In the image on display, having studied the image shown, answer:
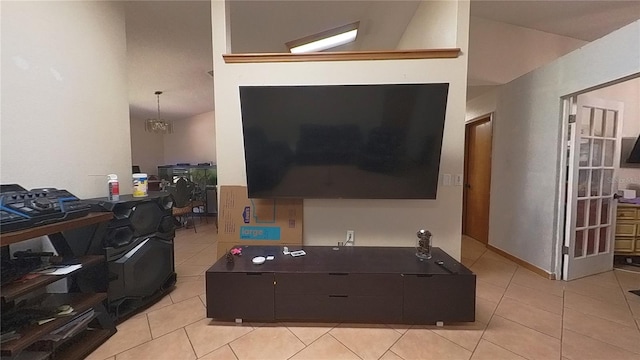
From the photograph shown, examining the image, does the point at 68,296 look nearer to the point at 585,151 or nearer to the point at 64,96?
the point at 64,96

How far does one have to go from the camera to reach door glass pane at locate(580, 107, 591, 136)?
8.33 feet

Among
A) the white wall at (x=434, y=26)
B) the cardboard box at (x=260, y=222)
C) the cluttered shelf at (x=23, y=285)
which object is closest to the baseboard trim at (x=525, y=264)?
the white wall at (x=434, y=26)

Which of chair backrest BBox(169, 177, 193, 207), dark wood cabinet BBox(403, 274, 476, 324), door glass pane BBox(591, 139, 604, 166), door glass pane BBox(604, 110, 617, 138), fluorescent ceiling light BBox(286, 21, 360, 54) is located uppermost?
fluorescent ceiling light BBox(286, 21, 360, 54)

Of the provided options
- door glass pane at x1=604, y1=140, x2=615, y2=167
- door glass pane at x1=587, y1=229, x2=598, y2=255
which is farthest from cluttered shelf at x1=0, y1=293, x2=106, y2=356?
door glass pane at x1=604, y1=140, x2=615, y2=167

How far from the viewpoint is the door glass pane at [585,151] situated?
2562 millimetres

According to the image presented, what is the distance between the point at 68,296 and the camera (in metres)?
1.66

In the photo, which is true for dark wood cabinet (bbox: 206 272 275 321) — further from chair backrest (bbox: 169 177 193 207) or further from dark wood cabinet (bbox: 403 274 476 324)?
chair backrest (bbox: 169 177 193 207)

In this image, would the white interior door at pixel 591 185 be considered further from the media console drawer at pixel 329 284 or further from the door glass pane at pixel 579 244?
the media console drawer at pixel 329 284

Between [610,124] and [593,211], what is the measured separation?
3.16 feet

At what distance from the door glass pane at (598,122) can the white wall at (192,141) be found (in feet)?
23.5

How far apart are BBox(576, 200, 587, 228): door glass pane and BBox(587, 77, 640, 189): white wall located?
4.09 ft

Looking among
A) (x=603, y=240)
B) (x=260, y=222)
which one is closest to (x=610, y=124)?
(x=603, y=240)

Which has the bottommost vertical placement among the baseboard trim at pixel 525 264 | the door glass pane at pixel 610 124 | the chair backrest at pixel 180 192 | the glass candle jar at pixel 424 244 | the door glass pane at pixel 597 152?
the baseboard trim at pixel 525 264

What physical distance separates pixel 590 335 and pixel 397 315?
134 cm
